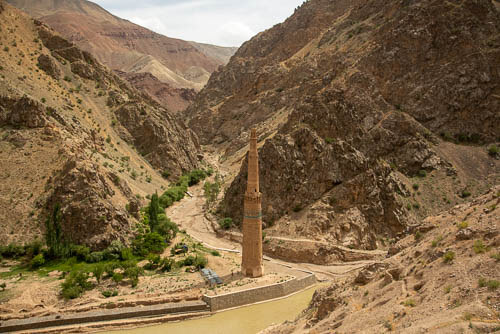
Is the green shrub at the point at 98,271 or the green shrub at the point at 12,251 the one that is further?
the green shrub at the point at 12,251

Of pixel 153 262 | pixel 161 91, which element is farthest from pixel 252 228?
pixel 161 91

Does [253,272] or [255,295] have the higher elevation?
[253,272]

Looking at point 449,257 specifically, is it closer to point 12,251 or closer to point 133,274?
point 133,274

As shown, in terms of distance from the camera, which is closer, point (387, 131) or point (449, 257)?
point (449, 257)

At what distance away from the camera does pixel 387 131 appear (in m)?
49.6

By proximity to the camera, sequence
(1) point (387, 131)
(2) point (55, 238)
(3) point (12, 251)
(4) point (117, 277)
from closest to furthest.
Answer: (4) point (117, 277)
(3) point (12, 251)
(2) point (55, 238)
(1) point (387, 131)

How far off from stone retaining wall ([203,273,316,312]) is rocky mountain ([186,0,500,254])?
24.2 feet

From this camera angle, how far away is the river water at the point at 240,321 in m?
24.5

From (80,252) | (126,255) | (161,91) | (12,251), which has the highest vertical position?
(161,91)

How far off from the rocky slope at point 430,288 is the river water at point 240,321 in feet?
18.1

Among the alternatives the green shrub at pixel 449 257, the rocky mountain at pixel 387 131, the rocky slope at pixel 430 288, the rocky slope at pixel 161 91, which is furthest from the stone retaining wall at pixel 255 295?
the rocky slope at pixel 161 91

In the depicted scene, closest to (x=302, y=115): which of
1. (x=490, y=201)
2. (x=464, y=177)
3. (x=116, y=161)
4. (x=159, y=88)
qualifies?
(x=464, y=177)

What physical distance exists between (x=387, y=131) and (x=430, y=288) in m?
37.9

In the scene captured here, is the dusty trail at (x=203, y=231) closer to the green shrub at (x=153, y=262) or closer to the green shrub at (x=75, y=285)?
the green shrub at (x=153, y=262)
